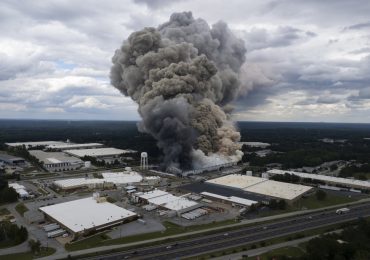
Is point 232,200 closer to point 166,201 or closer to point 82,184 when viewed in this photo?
point 166,201

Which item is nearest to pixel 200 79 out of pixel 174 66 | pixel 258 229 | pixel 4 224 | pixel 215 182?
pixel 174 66

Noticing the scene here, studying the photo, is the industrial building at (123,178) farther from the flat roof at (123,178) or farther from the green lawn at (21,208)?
the green lawn at (21,208)

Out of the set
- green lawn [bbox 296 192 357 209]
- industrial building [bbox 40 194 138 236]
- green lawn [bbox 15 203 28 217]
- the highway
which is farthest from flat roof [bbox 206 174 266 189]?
green lawn [bbox 15 203 28 217]

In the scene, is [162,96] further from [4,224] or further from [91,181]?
[4,224]

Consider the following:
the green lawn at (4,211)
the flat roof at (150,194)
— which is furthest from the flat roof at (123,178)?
the green lawn at (4,211)

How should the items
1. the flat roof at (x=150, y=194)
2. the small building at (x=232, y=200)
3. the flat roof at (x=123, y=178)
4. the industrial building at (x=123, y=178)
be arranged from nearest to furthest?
1. the small building at (x=232, y=200)
2. the flat roof at (x=150, y=194)
3. the industrial building at (x=123, y=178)
4. the flat roof at (x=123, y=178)

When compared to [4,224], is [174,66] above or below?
above
